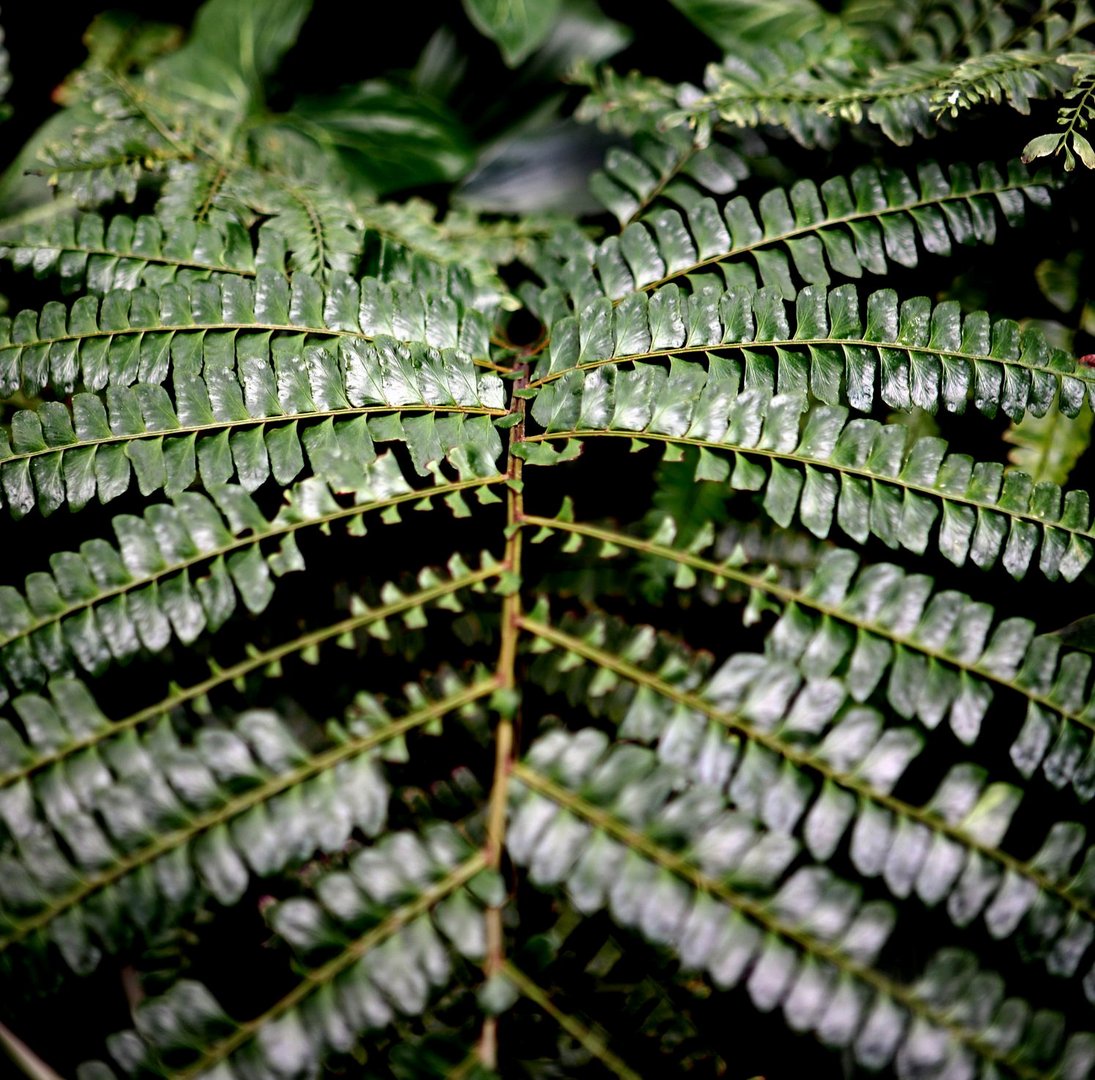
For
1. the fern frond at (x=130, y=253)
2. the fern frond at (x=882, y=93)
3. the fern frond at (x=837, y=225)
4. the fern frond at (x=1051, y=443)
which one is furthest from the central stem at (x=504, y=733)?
the fern frond at (x=1051, y=443)

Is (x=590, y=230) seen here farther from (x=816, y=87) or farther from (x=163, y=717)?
(x=163, y=717)

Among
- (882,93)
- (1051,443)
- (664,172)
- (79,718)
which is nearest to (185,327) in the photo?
(79,718)

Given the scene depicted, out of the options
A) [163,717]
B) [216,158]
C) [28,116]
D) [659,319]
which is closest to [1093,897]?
[659,319]

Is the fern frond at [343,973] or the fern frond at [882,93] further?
the fern frond at [882,93]

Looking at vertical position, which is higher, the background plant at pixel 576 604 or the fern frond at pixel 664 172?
the fern frond at pixel 664 172


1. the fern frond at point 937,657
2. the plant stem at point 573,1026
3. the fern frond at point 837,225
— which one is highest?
the fern frond at point 837,225

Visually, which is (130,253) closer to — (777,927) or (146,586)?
(146,586)

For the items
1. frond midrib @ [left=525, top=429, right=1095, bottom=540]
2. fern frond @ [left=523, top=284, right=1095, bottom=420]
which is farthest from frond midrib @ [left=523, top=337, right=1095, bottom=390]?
frond midrib @ [left=525, top=429, right=1095, bottom=540]

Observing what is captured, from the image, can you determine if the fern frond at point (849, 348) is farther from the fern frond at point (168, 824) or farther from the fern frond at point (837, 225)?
the fern frond at point (168, 824)

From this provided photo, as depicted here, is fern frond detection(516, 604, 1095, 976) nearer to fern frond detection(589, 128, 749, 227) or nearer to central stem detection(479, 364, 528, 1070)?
central stem detection(479, 364, 528, 1070)
